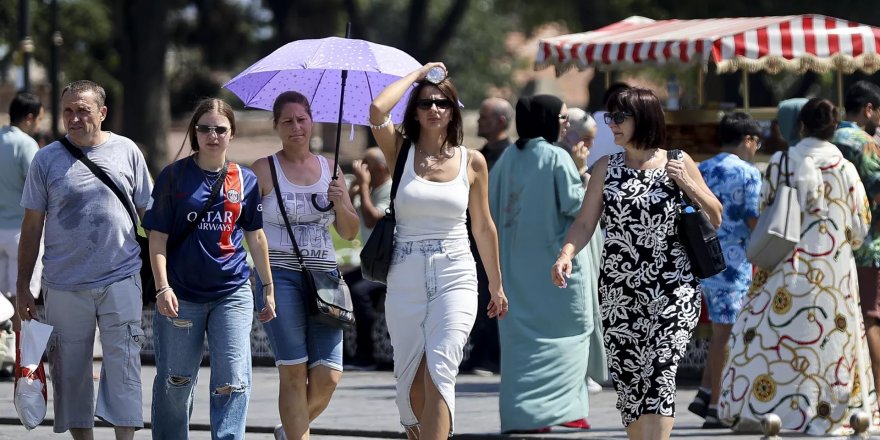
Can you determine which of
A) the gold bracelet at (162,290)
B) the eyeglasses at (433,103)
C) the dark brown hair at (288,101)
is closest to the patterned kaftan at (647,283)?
the eyeglasses at (433,103)

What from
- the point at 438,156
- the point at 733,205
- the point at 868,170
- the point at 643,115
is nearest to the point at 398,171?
the point at 438,156

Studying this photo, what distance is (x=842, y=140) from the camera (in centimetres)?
967

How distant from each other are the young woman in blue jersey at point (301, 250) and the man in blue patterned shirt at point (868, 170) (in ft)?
11.0

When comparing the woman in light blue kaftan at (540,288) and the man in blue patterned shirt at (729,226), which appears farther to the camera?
the man in blue patterned shirt at (729,226)

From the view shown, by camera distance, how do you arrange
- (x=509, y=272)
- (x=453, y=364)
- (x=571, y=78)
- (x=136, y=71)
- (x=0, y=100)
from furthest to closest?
(x=571, y=78)
(x=0, y=100)
(x=136, y=71)
(x=509, y=272)
(x=453, y=364)

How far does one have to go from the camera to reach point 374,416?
33.6 feet

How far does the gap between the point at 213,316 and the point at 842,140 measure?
415cm

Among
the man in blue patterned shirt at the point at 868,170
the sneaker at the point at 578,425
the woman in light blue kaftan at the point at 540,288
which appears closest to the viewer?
the woman in light blue kaftan at the point at 540,288

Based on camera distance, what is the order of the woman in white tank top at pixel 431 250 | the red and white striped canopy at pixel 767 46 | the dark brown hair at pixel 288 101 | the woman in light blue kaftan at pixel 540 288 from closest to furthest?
the woman in white tank top at pixel 431 250 < the dark brown hair at pixel 288 101 < the woman in light blue kaftan at pixel 540 288 < the red and white striped canopy at pixel 767 46

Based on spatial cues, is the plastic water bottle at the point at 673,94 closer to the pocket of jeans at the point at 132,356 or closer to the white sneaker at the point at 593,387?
the white sneaker at the point at 593,387

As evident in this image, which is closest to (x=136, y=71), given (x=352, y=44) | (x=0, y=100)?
(x=0, y=100)

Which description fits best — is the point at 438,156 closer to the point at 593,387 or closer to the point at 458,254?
the point at 458,254

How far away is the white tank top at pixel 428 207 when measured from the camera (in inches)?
273

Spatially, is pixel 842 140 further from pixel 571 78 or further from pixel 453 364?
pixel 571 78
